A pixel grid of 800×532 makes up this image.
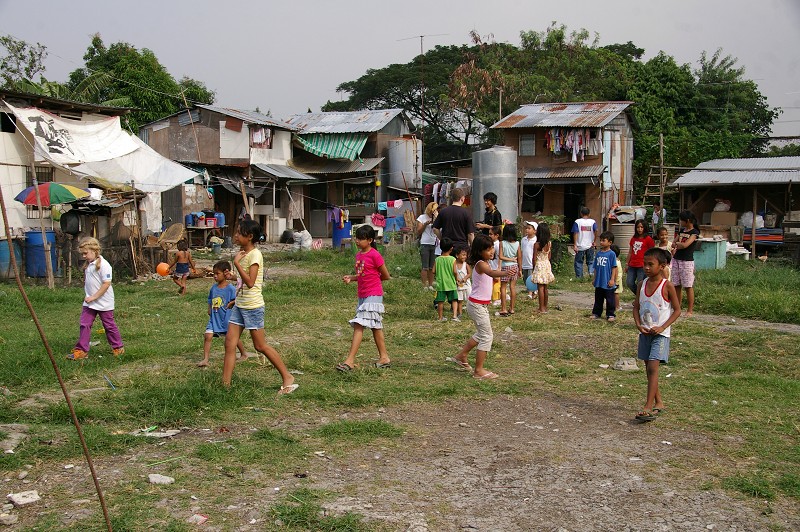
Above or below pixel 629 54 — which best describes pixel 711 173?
below

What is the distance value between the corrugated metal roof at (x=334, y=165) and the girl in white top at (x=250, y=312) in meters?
25.5

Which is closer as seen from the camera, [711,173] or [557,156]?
[711,173]

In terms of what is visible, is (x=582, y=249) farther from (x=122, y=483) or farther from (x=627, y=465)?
(x=122, y=483)

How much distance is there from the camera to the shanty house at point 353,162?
3275cm

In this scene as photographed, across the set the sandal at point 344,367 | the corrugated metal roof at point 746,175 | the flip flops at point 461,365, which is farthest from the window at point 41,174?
the corrugated metal roof at point 746,175

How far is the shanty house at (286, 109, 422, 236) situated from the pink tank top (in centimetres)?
2471

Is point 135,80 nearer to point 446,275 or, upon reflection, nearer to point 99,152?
point 99,152

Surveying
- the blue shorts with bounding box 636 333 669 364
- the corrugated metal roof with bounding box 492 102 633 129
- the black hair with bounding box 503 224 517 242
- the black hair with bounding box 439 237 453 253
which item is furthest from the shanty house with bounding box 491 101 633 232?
the blue shorts with bounding box 636 333 669 364

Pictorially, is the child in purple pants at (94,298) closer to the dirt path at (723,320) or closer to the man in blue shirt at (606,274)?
the man in blue shirt at (606,274)

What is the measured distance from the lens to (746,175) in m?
25.5

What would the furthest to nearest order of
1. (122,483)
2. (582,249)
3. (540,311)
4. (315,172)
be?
(315,172) < (582,249) < (540,311) < (122,483)

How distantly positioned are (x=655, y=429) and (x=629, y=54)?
41.9 meters

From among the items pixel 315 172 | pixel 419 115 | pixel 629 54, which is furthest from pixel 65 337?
pixel 629 54

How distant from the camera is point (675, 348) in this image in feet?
30.3
